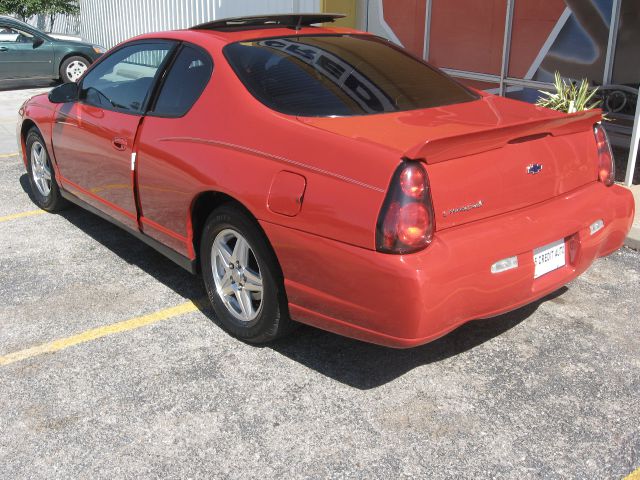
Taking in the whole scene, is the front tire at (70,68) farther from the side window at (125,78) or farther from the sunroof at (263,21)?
the sunroof at (263,21)

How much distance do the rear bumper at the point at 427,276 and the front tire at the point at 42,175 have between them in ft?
10.5

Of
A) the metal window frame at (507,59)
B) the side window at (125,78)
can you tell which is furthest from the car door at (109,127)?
the metal window frame at (507,59)

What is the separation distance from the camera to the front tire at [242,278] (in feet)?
11.6

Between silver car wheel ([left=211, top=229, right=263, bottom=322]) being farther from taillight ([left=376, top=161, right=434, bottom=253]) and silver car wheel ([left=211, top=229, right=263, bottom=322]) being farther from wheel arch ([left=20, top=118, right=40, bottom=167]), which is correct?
wheel arch ([left=20, top=118, right=40, bottom=167])

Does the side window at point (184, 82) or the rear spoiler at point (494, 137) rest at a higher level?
the side window at point (184, 82)

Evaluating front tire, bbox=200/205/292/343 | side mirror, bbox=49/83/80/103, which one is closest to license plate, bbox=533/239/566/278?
front tire, bbox=200/205/292/343

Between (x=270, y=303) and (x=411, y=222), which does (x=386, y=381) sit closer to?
(x=270, y=303)

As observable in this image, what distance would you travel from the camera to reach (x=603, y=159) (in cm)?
386

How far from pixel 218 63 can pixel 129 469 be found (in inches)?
85.5

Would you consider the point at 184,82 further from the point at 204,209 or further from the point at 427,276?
the point at 427,276

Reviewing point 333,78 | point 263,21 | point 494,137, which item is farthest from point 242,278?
point 263,21

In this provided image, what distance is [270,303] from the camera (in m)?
3.59

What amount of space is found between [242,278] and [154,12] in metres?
12.1

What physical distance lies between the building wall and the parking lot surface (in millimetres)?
7084
